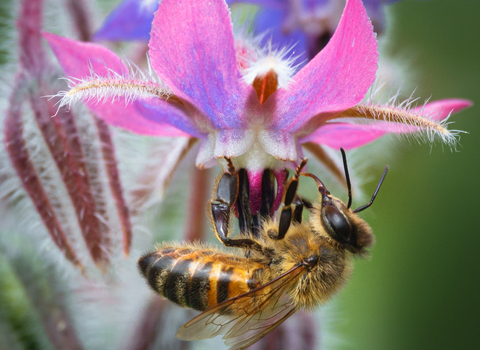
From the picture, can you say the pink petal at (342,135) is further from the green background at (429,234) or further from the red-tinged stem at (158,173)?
the green background at (429,234)

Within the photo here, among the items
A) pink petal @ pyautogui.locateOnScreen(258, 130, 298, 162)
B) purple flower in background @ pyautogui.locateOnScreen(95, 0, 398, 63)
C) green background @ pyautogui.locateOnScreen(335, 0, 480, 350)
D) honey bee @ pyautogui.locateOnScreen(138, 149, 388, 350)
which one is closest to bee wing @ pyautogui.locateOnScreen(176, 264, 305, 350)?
honey bee @ pyautogui.locateOnScreen(138, 149, 388, 350)

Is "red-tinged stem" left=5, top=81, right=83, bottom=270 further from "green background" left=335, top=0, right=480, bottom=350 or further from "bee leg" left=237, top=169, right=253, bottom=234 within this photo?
"green background" left=335, top=0, right=480, bottom=350

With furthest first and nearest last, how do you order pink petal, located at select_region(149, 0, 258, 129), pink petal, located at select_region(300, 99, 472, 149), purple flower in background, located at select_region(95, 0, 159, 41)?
1. purple flower in background, located at select_region(95, 0, 159, 41)
2. pink petal, located at select_region(300, 99, 472, 149)
3. pink petal, located at select_region(149, 0, 258, 129)

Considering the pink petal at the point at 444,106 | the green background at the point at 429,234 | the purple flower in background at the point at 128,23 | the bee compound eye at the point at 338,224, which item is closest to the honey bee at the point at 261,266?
the bee compound eye at the point at 338,224

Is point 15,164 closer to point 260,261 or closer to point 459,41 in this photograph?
point 260,261

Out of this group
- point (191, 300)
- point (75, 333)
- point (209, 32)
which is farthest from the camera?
point (75, 333)

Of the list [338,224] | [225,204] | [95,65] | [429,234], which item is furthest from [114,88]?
[429,234]

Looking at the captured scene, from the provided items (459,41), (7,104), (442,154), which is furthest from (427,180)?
(7,104)
